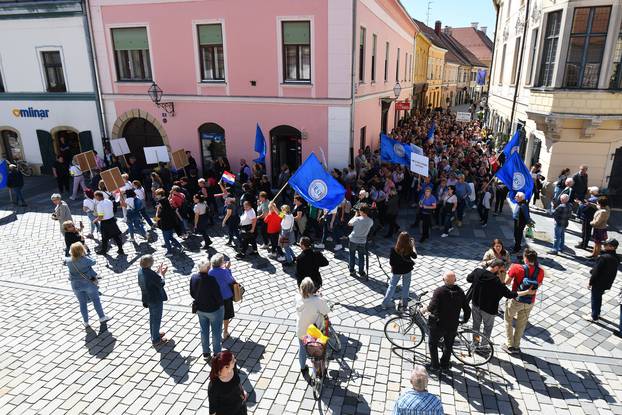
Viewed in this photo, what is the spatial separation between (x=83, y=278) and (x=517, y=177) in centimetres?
985

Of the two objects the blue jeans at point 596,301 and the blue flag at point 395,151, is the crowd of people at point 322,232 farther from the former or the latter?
the blue flag at point 395,151

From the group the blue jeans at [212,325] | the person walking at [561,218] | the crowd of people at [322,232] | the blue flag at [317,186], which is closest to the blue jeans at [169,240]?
the crowd of people at [322,232]

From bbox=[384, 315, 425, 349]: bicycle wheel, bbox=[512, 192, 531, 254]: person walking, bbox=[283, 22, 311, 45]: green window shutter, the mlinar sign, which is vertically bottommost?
bbox=[384, 315, 425, 349]: bicycle wheel

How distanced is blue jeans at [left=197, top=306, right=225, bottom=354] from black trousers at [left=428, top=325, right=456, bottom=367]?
10.3ft

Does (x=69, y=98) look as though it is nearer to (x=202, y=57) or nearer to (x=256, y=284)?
(x=202, y=57)

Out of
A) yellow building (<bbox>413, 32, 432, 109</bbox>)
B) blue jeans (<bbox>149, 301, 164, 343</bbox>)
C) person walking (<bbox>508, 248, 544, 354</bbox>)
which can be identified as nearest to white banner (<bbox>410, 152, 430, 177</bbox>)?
person walking (<bbox>508, 248, 544, 354</bbox>)

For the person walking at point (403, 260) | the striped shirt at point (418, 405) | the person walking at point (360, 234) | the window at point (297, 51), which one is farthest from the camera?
the window at point (297, 51)

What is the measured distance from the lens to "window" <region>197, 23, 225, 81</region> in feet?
49.1

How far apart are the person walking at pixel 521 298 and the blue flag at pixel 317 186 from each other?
13.0ft

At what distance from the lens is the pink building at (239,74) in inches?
554

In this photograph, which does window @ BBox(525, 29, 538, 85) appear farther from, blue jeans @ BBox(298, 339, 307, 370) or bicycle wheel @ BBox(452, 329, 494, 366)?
blue jeans @ BBox(298, 339, 307, 370)

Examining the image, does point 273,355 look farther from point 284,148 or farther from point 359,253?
point 284,148

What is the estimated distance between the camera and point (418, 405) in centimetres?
406

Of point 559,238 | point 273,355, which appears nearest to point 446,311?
point 273,355
